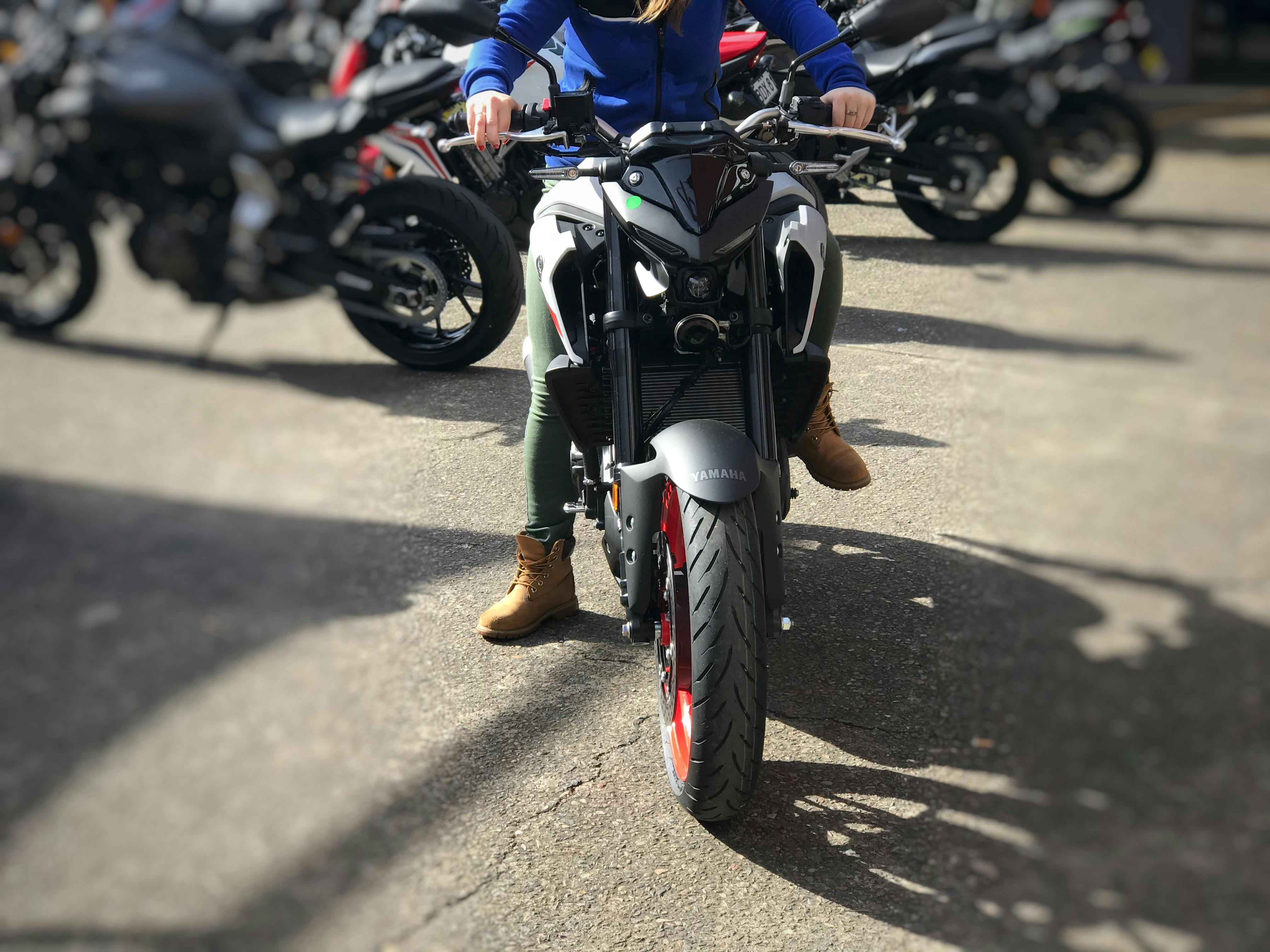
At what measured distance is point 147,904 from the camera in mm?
639

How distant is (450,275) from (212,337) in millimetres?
1081

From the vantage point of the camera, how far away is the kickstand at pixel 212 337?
0.70 metres

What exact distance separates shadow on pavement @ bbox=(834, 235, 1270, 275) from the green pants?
142 millimetres

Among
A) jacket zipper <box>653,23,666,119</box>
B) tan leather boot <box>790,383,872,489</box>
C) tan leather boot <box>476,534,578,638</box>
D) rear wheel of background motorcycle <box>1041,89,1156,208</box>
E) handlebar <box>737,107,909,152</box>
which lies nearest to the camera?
rear wheel of background motorcycle <box>1041,89,1156,208</box>

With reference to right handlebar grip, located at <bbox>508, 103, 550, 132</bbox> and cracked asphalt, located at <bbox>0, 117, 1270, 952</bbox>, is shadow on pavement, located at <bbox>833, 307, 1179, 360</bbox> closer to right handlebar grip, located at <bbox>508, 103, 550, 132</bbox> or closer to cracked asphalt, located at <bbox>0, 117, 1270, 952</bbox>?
cracked asphalt, located at <bbox>0, 117, 1270, 952</bbox>

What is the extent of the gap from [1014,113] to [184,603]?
762 millimetres

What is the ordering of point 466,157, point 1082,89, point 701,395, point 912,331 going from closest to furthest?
point 1082,89
point 701,395
point 912,331
point 466,157

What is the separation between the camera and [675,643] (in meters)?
1.30

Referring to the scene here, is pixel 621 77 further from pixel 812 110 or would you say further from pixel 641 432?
pixel 641 432

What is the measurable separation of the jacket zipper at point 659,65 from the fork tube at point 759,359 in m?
0.22

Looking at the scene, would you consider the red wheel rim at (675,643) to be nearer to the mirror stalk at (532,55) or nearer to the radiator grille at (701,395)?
the radiator grille at (701,395)

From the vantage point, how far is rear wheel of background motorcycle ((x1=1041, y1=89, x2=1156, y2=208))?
0.69 meters

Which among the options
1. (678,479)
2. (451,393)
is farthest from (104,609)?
(451,393)

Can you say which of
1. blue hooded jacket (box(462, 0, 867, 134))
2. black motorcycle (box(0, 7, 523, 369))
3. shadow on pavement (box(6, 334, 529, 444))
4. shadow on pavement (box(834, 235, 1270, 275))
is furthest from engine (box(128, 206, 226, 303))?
blue hooded jacket (box(462, 0, 867, 134))
